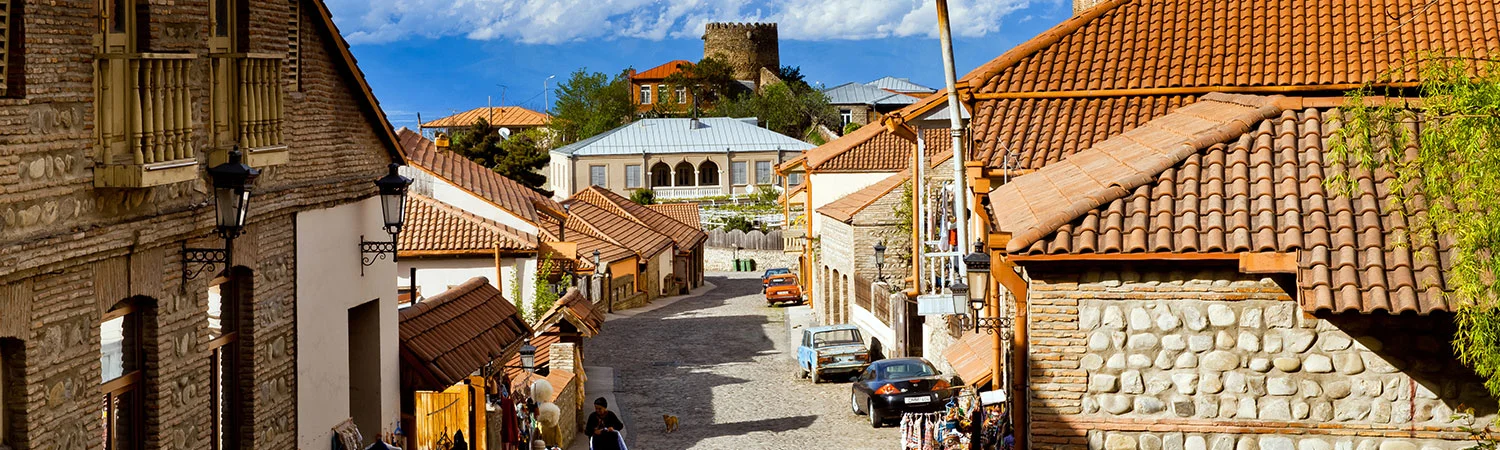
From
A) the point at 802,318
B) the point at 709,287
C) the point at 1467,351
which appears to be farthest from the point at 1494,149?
the point at 709,287

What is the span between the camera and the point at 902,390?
24.9 m

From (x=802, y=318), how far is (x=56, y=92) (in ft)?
116

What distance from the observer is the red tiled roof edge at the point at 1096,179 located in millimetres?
11117

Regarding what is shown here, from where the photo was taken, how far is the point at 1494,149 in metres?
8.65

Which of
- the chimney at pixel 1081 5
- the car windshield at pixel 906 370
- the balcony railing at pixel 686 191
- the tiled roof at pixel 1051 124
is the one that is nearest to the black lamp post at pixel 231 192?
the tiled roof at pixel 1051 124

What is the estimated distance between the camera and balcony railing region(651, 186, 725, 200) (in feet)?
285

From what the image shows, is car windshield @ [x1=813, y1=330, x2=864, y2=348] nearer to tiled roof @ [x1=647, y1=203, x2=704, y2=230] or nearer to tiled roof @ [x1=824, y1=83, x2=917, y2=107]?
tiled roof @ [x1=647, y1=203, x2=704, y2=230]

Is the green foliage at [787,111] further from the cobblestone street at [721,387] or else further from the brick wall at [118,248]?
the brick wall at [118,248]

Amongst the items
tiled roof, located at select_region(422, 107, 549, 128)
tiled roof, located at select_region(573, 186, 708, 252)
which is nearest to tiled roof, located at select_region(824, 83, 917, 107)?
tiled roof, located at select_region(422, 107, 549, 128)

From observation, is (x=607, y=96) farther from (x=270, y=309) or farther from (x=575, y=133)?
(x=270, y=309)

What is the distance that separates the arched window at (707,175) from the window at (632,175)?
13.7ft

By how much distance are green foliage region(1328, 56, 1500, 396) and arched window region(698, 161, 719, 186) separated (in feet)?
259

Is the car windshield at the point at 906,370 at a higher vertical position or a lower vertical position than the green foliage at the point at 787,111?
lower

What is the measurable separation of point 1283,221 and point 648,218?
5080cm
